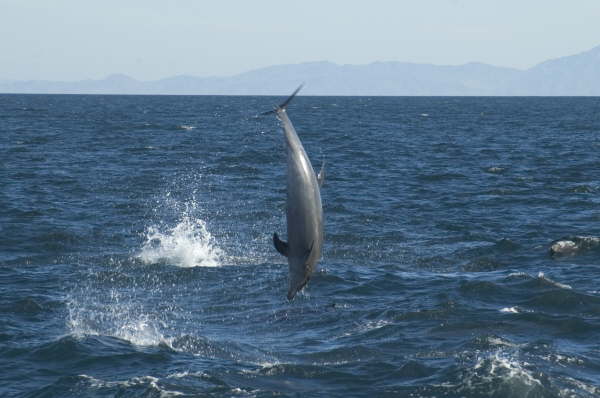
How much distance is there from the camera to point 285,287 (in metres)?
22.6

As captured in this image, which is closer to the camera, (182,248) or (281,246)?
(281,246)

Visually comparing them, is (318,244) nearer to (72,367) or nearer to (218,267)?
(72,367)

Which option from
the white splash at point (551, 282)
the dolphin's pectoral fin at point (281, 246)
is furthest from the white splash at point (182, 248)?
the dolphin's pectoral fin at point (281, 246)

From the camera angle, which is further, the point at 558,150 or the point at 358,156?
the point at 558,150

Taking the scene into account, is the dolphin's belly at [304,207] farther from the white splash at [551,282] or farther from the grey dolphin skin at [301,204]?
the white splash at [551,282]

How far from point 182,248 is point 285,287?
571 centimetres

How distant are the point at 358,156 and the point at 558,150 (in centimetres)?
1552

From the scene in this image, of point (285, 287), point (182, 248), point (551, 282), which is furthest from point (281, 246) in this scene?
point (182, 248)

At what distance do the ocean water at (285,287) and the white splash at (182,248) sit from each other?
10 cm

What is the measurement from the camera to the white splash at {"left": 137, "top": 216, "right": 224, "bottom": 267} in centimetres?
2595

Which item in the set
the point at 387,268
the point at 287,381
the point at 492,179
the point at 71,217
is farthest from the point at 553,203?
the point at 287,381

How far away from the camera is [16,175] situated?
44375 mm

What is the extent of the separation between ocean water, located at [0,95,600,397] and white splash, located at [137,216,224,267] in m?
0.10

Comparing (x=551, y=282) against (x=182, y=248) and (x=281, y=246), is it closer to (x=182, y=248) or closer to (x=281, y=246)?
(x=182, y=248)
